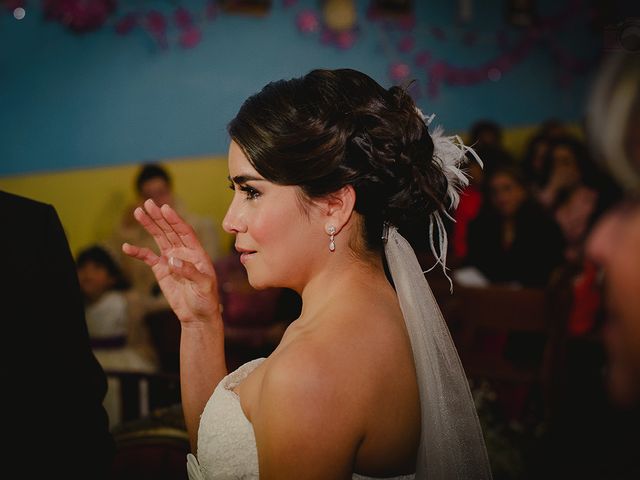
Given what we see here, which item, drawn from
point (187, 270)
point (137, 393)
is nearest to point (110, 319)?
point (137, 393)

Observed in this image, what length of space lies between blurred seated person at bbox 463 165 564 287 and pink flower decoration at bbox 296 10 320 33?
207 centimetres

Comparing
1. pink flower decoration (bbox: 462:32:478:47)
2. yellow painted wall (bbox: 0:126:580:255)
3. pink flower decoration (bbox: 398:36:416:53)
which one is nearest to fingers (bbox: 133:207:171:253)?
yellow painted wall (bbox: 0:126:580:255)

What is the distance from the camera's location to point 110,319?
3.88 m

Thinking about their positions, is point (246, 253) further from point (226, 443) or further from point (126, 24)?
point (126, 24)

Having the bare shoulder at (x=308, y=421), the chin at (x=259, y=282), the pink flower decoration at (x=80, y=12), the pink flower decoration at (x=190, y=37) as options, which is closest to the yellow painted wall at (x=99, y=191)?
the pink flower decoration at (x=190, y=37)

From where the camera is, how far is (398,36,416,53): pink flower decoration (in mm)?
6395

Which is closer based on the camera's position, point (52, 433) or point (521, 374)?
point (52, 433)

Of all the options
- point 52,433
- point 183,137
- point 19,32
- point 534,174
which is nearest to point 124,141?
point 183,137

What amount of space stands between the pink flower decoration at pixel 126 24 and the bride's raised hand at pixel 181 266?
11.3 feet

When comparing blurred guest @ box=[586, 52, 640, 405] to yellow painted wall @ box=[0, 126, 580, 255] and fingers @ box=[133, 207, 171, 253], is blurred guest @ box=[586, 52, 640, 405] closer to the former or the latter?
Answer: fingers @ box=[133, 207, 171, 253]

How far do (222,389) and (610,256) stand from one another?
0.99m

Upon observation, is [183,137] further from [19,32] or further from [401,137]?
[401,137]

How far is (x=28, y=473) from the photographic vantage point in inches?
48.9

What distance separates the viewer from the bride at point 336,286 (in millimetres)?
1225
